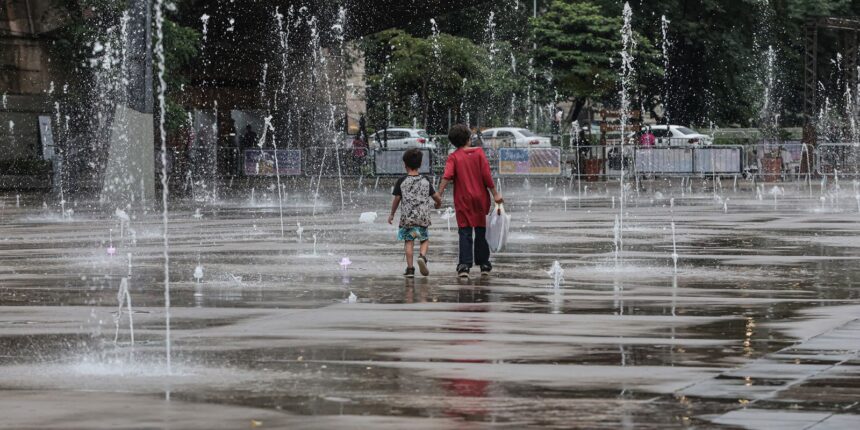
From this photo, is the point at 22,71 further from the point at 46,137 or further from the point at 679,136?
the point at 679,136

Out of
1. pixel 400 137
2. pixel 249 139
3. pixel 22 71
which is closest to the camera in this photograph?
pixel 22 71

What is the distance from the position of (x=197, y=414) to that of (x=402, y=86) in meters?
59.4

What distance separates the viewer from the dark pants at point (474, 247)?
54.2 feet

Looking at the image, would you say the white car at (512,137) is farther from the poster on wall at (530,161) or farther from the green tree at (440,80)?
the poster on wall at (530,161)

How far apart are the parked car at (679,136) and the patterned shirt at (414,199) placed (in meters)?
43.0

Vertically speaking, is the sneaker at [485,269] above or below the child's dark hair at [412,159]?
below

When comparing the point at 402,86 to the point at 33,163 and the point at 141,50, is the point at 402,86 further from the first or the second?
the point at 141,50

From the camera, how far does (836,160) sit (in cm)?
4959

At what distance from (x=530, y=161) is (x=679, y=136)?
20.1 m

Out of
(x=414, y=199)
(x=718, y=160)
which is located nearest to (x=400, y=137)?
(x=718, y=160)

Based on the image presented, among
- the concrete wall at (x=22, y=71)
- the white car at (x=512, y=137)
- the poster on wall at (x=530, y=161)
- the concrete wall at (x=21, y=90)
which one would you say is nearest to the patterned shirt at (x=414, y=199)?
the poster on wall at (x=530, y=161)

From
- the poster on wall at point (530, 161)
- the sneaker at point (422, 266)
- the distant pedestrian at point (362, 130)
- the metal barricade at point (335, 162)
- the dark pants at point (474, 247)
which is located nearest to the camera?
the sneaker at point (422, 266)

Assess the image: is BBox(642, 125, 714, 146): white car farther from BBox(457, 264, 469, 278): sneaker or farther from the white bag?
BBox(457, 264, 469, 278): sneaker

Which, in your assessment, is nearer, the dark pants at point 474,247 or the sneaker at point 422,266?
the sneaker at point 422,266
